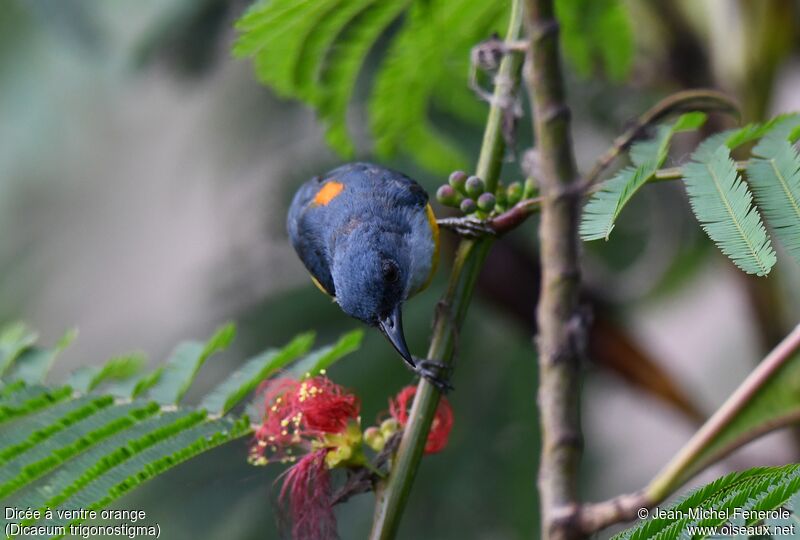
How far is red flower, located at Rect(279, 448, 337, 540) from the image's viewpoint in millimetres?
1371

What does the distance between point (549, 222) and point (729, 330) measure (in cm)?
350

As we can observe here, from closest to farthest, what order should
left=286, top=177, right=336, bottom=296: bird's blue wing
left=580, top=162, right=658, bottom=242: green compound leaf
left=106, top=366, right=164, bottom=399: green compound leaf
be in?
left=580, top=162, right=658, bottom=242: green compound leaf
left=106, top=366, right=164, bottom=399: green compound leaf
left=286, top=177, right=336, bottom=296: bird's blue wing

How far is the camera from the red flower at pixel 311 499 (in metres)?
1.37

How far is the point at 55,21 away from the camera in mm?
2764

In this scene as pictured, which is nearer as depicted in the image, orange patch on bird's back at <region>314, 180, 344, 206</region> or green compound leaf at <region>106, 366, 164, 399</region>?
green compound leaf at <region>106, 366, 164, 399</region>

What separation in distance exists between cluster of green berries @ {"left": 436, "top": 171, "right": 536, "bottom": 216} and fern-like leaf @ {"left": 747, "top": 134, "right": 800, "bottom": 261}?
0.35 m

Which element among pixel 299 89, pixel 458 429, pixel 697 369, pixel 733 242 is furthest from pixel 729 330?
pixel 733 242

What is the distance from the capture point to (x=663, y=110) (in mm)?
1522

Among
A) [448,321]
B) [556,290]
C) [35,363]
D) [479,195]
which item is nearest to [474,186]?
[479,195]

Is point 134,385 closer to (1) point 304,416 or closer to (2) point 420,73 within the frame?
(1) point 304,416

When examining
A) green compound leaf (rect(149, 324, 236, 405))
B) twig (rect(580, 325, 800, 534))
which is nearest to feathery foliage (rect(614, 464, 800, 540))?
twig (rect(580, 325, 800, 534))

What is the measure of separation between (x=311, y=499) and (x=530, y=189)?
2.03 feet

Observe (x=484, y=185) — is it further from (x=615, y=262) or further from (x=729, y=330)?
(x=729, y=330)

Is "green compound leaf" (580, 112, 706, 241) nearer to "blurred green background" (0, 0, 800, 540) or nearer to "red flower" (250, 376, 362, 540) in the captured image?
"red flower" (250, 376, 362, 540)
